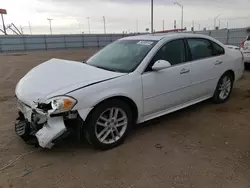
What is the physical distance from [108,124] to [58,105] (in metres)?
0.76

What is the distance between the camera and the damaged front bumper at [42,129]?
104 inches

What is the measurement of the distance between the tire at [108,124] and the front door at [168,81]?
0.40m

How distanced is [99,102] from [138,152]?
2.83 feet

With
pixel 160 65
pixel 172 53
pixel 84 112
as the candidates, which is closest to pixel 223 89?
pixel 172 53

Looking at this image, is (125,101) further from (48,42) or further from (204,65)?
(48,42)

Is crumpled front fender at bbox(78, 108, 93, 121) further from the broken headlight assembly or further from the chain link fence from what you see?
the chain link fence

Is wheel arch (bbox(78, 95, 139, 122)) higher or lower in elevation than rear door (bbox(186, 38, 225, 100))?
lower

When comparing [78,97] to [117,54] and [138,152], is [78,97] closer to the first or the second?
[138,152]

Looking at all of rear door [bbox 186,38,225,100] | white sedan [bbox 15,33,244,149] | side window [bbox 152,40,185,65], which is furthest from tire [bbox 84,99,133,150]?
rear door [bbox 186,38,225,100]

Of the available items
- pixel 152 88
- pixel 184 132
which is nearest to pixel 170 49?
pixel 152 88

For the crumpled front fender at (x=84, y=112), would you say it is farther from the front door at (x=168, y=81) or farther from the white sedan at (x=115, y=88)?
the front door at (x=168, y=81)

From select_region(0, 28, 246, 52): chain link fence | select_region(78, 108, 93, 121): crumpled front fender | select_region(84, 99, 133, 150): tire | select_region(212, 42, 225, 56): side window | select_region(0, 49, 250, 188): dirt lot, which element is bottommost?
select_region(0, 49, 250, 188): dirt lot

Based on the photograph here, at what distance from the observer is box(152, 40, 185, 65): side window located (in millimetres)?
3533

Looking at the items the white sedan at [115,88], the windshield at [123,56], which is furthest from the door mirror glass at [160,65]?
the windshield at [123,56]
